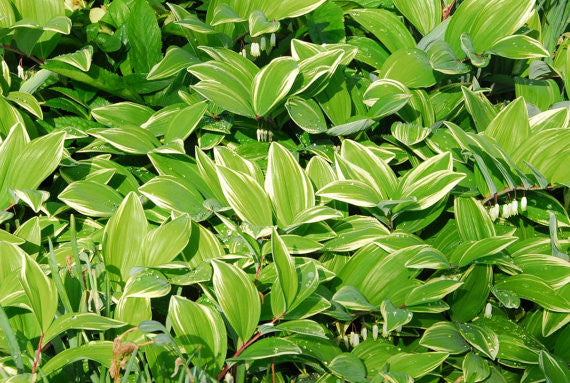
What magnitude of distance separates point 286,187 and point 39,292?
2.30 ft

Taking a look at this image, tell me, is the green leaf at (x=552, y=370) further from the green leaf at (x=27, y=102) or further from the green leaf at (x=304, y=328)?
the green leaf at (x=27, y=102)

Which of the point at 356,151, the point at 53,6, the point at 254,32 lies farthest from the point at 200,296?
the point at 53,6

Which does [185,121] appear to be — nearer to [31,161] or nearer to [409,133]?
[31,161]

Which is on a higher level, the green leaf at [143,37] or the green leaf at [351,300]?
the green leaf at [143,37]

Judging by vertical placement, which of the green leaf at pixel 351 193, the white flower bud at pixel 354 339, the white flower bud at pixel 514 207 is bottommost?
the white flower bud at pixel 354 339

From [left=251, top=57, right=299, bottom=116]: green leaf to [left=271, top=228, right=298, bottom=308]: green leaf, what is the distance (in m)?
0.54

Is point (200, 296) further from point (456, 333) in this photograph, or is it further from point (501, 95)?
point (501, 95)

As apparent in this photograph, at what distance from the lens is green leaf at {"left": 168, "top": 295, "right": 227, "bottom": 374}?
1.49 meters

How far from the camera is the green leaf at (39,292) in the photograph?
1466mm

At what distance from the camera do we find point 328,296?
1.71 meters

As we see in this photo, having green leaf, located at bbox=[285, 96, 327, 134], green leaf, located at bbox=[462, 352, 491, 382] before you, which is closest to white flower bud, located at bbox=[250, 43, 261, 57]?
green leaf, located at bbox=[285, 96, 327, 134]

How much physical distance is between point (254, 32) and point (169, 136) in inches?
16.2

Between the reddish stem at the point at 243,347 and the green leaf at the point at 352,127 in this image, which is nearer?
the reddish stem at the point at 243,347

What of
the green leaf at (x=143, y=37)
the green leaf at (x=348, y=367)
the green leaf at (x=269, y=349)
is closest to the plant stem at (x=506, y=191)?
the green leaf at (x=348, y=367)
